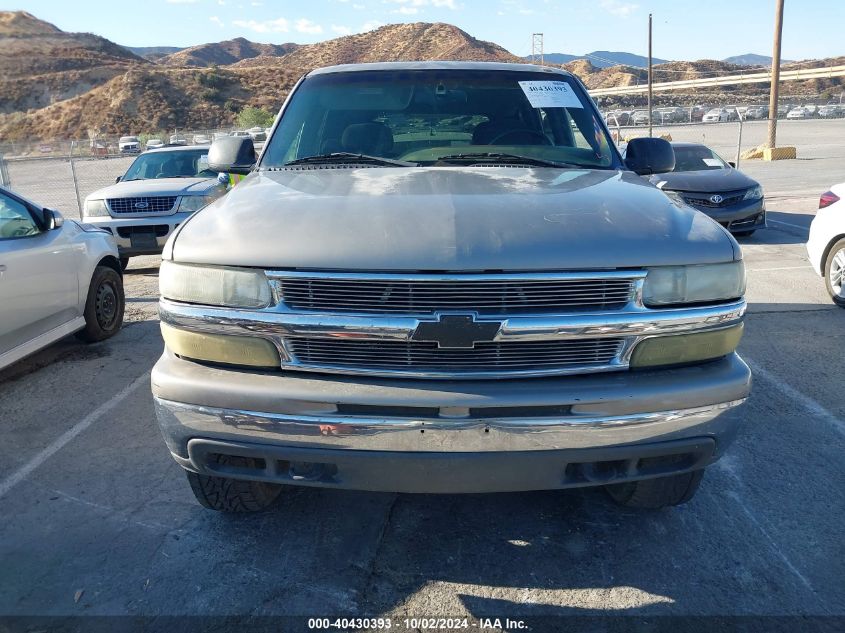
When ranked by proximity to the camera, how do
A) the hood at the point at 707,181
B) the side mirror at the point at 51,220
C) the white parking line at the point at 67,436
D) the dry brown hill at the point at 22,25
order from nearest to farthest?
the white parking line at the point at 67,436 < the side mirror at the point at 51,220 < the hood at the point at 707,181 < the dry brown hill at the point at 22,25

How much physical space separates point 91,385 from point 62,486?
1735 mm

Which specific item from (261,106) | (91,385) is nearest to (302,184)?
(91,385)

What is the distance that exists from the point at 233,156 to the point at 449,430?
7.69 ft

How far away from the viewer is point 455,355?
2.45 metres

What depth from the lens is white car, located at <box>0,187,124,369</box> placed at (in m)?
4.96

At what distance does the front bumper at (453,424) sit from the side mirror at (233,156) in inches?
68.6

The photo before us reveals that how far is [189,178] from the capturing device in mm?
10500

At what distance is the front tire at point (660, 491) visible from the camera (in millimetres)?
3055

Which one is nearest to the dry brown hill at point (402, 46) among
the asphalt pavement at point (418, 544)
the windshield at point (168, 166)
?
the windshield at point (168, 166)

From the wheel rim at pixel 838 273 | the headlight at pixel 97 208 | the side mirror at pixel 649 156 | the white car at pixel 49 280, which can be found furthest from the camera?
the headlight at pixel 97 208

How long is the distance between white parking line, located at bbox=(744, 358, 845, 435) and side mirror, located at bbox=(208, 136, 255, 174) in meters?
3.77

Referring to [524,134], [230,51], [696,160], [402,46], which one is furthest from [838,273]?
[230,51]

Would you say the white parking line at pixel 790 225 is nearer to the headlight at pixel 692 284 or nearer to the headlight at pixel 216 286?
the headlight at pixel 692 284

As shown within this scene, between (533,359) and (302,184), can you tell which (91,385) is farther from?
(533,359)
